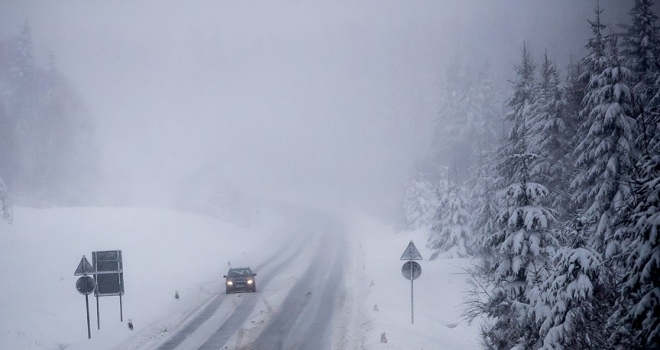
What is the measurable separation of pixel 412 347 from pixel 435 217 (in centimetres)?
1872

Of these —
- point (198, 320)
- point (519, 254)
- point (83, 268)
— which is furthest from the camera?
point (198, 320)

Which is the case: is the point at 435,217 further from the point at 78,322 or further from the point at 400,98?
the point at 400,98

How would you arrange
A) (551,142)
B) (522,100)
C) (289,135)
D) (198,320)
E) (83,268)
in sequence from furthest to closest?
(289,135) < (522,100) < (551,142) < (198,320) < (83,268)

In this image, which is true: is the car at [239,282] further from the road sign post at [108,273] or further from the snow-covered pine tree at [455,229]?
the snow-covered pine tree at [455,229]

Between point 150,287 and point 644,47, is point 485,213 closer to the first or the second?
point 644,47

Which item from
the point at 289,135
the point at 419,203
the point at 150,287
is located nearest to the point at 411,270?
the point at 150,287

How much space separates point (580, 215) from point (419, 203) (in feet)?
132

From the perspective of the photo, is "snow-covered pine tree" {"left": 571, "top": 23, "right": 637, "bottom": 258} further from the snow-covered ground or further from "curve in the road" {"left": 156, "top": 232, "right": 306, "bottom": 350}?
"curve in the road" {"left": 156, "top": 232, "right": 306, "bottom": 350}

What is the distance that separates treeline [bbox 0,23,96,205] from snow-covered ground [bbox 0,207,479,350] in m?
19.2

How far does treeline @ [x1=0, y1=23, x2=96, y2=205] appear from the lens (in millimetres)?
48344

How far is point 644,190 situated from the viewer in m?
5.88

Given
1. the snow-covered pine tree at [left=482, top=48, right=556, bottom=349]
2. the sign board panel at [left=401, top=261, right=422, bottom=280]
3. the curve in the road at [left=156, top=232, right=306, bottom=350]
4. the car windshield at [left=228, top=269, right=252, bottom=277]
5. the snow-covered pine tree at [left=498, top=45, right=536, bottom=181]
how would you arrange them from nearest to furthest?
the snow-covered pine tree at [left=482, top=48, right=556, bottom=349]
the curve in the road at [left=156, top=232, right=306, bottom=350]
the sign board panel at [left=401, top=261, right=422, bottom=280]
the snow-covered pine tree at [left=498, top=45, right=536, bottom=181]
the car windshield at [left=228, top=269, right=252, bottom=277]

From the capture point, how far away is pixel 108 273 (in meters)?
15.8

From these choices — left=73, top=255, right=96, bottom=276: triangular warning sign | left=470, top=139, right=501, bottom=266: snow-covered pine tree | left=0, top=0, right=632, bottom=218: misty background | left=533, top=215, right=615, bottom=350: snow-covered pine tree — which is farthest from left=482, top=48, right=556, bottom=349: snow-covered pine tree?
left=0, top=0, right=632, bottom=218: misty background
